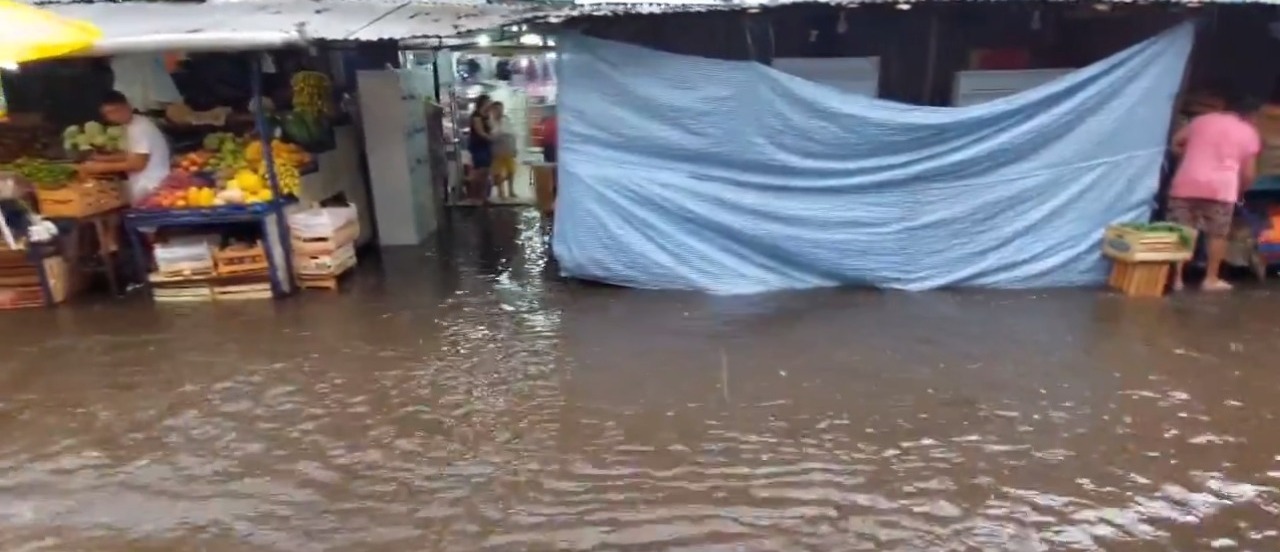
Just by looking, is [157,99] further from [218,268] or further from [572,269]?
[572,269]

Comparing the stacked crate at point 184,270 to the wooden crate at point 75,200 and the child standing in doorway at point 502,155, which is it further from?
the child standing in doorway at point 502,155

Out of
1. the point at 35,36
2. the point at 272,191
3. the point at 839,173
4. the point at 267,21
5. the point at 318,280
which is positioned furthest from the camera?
the point at 318,280

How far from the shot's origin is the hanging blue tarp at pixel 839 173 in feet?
26.1

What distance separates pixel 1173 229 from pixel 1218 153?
2.37 feet

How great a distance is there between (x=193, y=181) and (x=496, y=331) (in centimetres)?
337

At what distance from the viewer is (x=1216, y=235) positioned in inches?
315

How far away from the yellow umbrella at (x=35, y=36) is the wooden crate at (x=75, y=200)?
1566 mm

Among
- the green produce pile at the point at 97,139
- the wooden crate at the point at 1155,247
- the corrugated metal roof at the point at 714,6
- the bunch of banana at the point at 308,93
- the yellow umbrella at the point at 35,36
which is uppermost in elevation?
the corrugated metal roof at the point at 714,6

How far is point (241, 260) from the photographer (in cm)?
838

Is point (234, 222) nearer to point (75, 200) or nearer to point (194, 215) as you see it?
point (194, 215)

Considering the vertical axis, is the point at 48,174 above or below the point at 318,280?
above

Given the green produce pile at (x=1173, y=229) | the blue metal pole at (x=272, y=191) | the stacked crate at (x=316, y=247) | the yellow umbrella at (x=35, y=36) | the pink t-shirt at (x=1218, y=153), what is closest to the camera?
the yellow umbrella at (x=35, y=36)

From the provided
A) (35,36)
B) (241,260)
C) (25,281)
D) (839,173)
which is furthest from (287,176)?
(839,173)

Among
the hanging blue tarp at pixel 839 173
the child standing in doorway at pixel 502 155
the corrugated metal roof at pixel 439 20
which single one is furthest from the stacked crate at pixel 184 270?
the child standing in doorway at pixel 502 155
